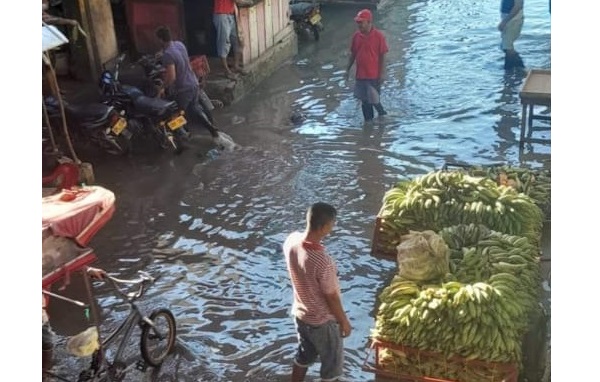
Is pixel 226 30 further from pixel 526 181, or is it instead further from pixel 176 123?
pixel 526 181

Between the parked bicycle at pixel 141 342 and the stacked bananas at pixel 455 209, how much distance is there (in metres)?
1.88

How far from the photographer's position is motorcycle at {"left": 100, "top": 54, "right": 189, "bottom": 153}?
9281 millimetres

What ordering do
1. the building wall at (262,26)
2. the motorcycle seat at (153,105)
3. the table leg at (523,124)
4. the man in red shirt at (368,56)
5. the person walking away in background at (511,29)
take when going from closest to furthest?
the table leg at (523,124)
the motorcycle seat at (153,105)
the man in red shirt at (368,56)
the building wall at (262,26)
the person walking away in background at (511,29)

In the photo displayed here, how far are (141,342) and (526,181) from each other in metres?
3.62

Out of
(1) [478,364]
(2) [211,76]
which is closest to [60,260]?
(1) [478,364]

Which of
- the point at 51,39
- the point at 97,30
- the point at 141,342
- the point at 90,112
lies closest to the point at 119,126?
the point at 90,112

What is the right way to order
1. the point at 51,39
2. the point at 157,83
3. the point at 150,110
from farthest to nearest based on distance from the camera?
1. the point at 157,83
2. the point at 150,110
3. the point at 51,39

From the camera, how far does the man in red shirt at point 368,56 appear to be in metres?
9.69

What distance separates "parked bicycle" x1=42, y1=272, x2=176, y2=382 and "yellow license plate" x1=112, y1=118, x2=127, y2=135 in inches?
149

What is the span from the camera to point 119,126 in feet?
30.0

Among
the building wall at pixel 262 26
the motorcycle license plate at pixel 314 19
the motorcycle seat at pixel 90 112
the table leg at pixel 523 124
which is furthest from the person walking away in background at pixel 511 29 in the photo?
the motorcycle seat at pixel 90 112

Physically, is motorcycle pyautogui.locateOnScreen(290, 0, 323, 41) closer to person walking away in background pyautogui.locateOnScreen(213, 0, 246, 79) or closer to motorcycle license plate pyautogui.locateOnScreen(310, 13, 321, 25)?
motorcycle license plate pyautogui.locateOnScreen(310, 13, 321, 25)

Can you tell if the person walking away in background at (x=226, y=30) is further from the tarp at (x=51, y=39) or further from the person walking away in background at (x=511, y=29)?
the person walking away in background at (x=511, y=29)
